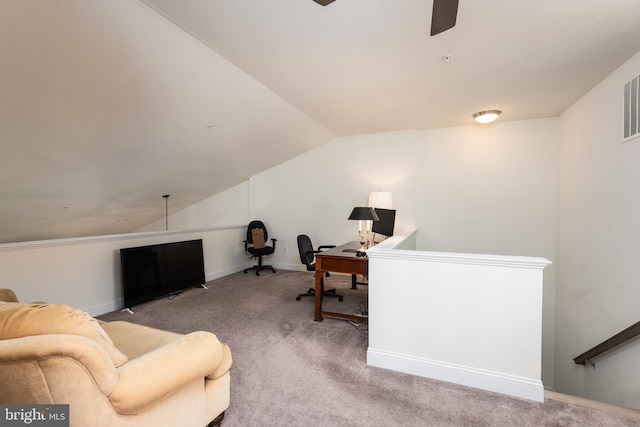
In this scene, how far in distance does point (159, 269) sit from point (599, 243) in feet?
16.7

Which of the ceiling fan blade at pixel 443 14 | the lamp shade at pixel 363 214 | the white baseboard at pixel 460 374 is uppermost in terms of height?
the ceiling fan blade at pixel 443 14

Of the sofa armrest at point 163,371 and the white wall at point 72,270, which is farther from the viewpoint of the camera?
the white wall at point 72,270

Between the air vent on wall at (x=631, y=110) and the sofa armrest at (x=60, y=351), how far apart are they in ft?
12.3

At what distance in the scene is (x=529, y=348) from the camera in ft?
6.38

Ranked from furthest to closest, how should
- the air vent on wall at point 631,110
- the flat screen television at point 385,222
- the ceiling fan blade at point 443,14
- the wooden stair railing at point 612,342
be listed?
the flat screen television at point 385,222, the air vent on wall at point 631,110, the wooden stair railing at point 612,342, the ceiling fan blade at point 443,14

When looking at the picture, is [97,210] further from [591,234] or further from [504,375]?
[591,234]

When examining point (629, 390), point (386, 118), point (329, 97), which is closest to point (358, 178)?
point (386, 118)

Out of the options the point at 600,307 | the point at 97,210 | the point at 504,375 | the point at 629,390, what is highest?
the point at 97,210

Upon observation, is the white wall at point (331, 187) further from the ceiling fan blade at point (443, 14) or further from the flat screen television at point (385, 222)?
the ceiling fan blade at point (443, 14)

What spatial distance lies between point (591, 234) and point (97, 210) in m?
6.37

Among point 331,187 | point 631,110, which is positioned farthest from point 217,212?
point 631,110

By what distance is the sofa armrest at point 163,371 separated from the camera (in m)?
1.17

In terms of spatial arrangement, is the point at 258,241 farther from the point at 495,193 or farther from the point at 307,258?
the point at 495,193

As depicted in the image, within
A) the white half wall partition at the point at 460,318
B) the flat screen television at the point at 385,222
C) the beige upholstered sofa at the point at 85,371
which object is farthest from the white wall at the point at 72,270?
the white half wall partition at the point at 460,318
